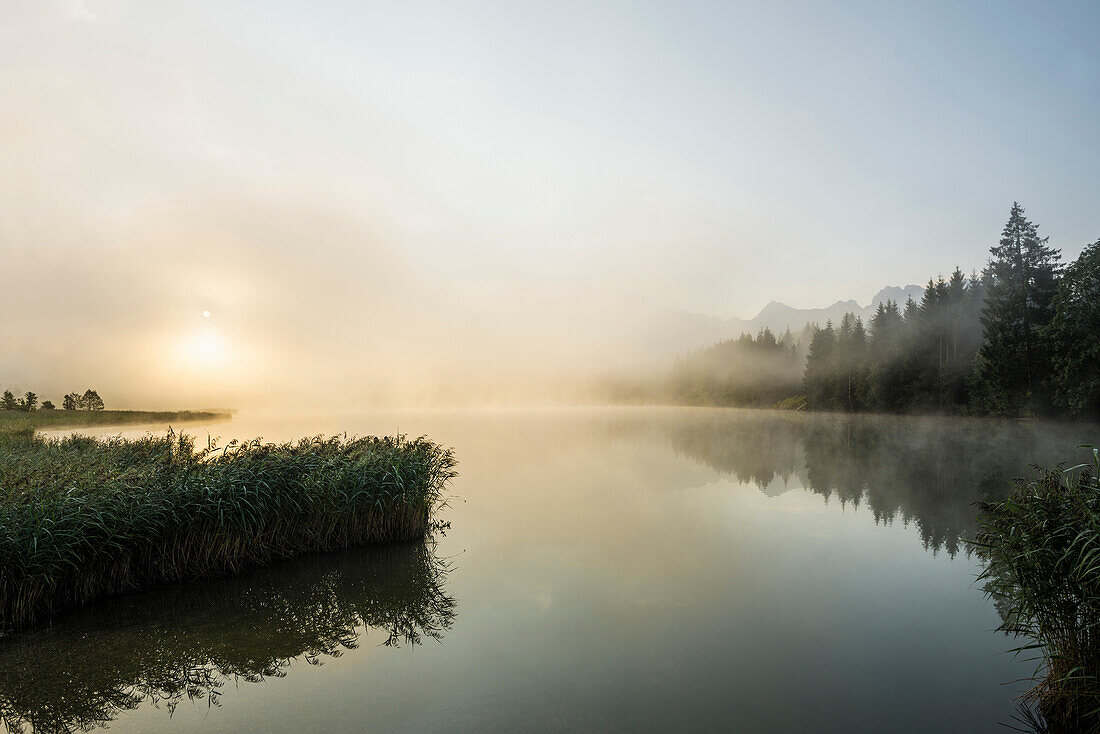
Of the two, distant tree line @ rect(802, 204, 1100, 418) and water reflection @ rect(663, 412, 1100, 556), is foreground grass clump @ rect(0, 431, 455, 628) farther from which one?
distant tree line @ rect(802, 204, 1100, 418)

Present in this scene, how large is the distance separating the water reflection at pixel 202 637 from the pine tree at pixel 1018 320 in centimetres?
4633

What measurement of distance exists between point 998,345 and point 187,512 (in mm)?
50039

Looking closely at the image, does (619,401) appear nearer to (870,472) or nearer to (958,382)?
(958,382)

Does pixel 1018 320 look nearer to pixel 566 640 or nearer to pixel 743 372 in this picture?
pixel 566 640

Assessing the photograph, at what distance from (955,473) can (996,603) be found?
1571 cm

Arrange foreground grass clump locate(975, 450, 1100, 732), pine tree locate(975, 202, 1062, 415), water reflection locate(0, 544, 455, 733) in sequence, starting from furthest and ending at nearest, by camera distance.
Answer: pine tree locate(975, 202, 1062, 415)
water reflection locate(0, 544, 455, 733)
foreground grass clump locate(975, 450, 1100, 732)

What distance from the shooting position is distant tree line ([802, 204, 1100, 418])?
32.2 meters

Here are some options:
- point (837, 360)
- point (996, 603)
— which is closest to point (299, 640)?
point (996, 603)

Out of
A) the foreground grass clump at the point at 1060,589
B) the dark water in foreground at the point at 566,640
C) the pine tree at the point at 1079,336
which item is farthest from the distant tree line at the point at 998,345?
the foreground grass clump at the point at 1060,589

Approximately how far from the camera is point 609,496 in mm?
17078

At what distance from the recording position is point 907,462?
24.3 metres

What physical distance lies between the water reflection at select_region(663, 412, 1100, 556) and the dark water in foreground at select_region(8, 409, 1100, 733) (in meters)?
1.63

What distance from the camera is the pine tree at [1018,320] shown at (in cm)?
3709

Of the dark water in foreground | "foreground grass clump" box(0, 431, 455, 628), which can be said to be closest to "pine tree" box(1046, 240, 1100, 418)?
the dark water in foreground
